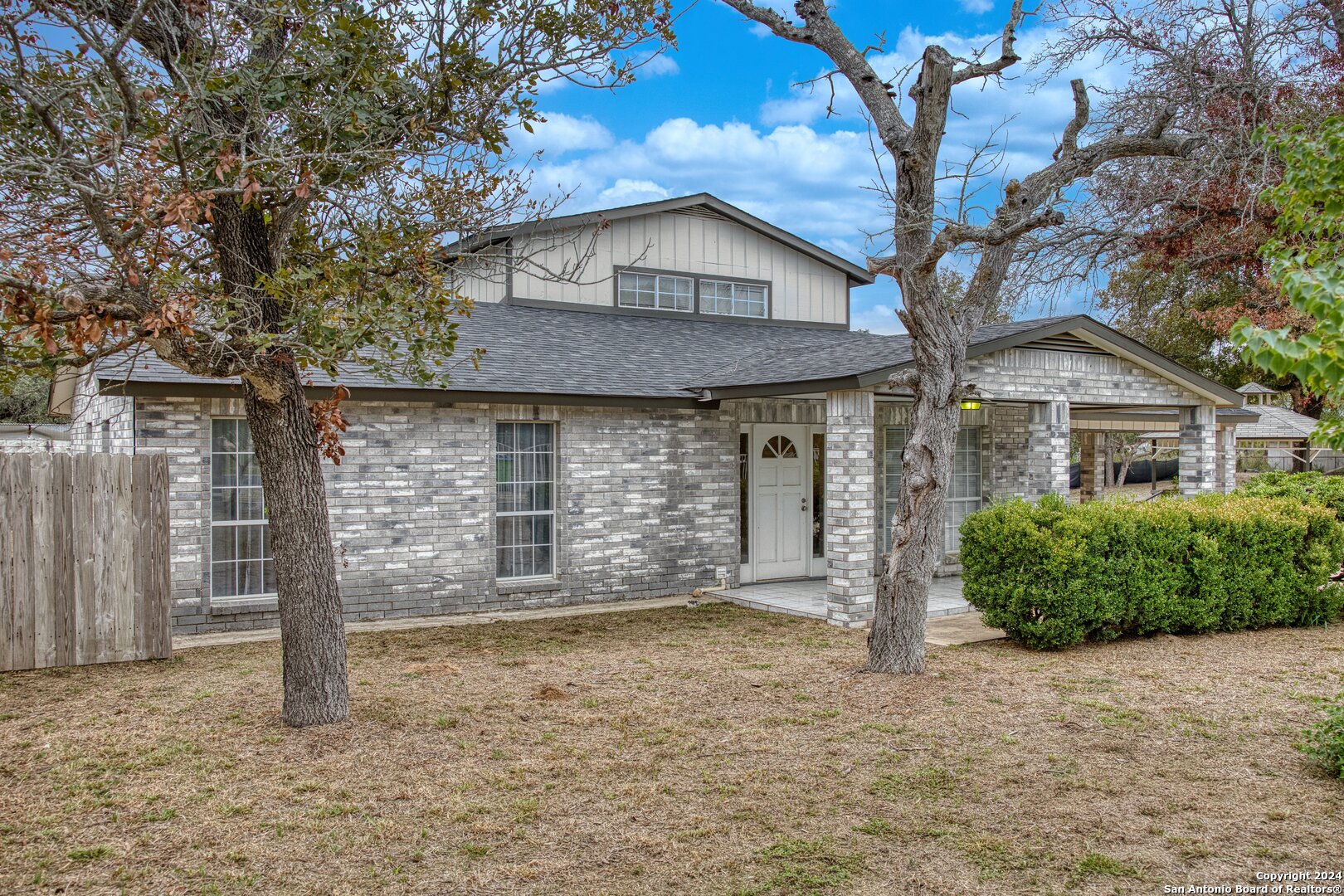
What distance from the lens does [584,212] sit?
1524cm

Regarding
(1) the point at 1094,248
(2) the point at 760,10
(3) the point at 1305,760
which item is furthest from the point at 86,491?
(1) the point at 1094,248

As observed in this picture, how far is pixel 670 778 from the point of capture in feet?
18.6

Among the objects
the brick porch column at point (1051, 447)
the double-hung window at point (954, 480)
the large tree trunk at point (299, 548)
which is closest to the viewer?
the large tree trunk at point (299, 548)

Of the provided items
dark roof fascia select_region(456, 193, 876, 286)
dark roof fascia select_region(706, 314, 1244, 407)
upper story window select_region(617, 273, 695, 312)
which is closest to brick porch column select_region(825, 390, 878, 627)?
dark roof fascia select_region(706, 314, 1244, 407)

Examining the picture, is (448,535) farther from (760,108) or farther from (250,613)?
(760,108)

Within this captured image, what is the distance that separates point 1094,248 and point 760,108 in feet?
18.6

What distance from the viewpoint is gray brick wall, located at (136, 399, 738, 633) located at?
9945 mm

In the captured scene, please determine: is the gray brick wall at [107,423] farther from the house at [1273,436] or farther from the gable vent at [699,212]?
the house at [1273,436]

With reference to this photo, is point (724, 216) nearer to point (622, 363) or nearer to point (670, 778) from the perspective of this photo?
point (622, 363)

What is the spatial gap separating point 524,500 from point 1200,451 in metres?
9.46

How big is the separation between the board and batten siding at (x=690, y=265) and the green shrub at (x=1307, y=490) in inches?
316

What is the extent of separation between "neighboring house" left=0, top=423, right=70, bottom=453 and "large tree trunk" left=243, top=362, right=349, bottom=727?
1239 cm

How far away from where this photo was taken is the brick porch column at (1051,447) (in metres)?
12.0

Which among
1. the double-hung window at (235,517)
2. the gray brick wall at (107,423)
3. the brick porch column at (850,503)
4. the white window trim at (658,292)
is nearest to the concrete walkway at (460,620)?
the double-hung window at (235,517)
